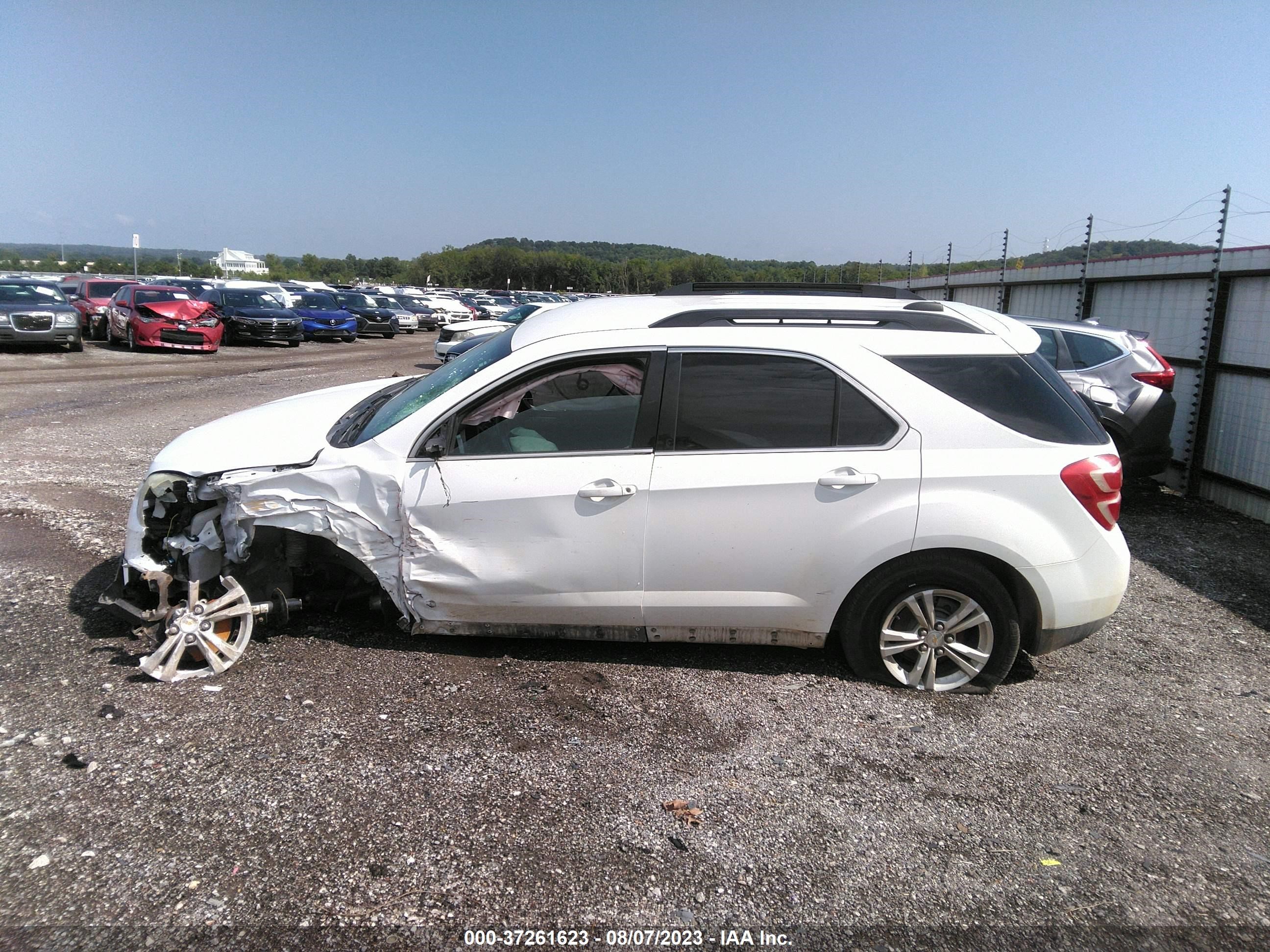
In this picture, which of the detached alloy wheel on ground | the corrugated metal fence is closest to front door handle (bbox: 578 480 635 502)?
the detached alloy wheel on ground

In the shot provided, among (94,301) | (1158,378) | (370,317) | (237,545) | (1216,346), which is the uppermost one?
(1216,346)

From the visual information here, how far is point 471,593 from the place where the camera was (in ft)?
14.0

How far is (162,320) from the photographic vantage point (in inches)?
901

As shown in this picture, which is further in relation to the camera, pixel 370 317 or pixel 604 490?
pixel 370 317

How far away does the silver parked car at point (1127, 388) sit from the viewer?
854 cm

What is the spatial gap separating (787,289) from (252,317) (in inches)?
966

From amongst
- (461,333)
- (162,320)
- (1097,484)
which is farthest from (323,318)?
(1097,484)

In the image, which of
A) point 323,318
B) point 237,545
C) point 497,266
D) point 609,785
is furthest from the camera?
point 497,266

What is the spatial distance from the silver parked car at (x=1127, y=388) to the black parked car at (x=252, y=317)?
23179 millimetres

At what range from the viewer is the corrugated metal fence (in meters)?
8.32

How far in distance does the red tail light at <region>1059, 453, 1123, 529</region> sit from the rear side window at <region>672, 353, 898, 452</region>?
32.8 inches

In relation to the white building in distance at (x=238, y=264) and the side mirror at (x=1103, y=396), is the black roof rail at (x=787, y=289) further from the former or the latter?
the white building in distance at (x=238, y=264)

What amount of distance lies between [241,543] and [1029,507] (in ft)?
12.4

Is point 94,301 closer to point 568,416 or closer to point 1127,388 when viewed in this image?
point 568,416
